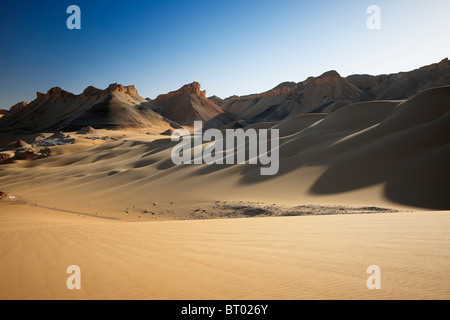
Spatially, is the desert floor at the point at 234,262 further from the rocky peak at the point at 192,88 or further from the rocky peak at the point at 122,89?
the rocky peak at the point at 122,89

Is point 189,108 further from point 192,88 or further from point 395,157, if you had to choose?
point 395,157

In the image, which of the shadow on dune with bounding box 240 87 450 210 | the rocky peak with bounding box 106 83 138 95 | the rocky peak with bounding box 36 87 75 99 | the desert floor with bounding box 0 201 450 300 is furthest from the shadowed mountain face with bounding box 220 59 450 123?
the desert floor with bounding box 0 201 450 300

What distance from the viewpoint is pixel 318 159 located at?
1467 centimetres

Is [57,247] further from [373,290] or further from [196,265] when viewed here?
[373,290]

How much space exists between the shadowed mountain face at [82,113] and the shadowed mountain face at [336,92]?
30.0 m

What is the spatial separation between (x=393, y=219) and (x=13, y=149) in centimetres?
4565

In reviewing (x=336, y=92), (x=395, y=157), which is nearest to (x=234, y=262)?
(x=395, y=157)

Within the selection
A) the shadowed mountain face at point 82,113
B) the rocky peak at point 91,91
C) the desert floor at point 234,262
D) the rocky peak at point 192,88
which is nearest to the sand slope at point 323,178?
the desert floor at point 234,262

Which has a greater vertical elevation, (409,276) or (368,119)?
(368,119)

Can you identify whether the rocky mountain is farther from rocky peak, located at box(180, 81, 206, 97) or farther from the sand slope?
the sand slope

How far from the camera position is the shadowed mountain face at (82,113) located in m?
66.4

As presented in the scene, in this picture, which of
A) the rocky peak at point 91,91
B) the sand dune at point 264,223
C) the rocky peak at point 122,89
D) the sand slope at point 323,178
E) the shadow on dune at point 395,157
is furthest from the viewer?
the rocky peak at point 122,89
